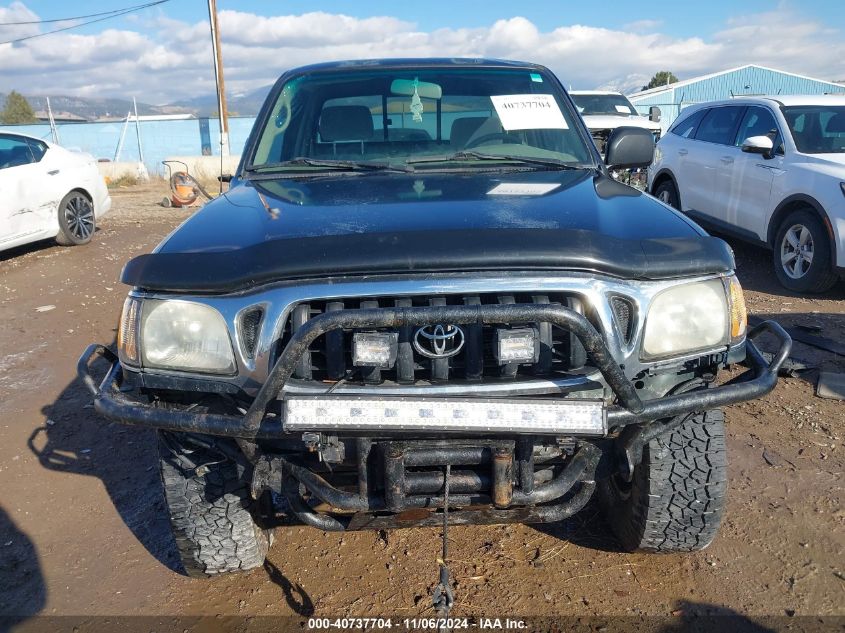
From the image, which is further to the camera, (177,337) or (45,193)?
(45,193)

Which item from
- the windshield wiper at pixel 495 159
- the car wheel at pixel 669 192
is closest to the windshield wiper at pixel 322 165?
the windshield wiper at pixel 495 159

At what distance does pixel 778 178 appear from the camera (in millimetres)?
6199

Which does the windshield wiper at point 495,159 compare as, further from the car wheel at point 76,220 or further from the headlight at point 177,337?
the car wheel at point 76,220

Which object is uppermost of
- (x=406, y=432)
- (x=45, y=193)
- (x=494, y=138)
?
(x=494, y=138)

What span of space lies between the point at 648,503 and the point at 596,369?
2.54 feet

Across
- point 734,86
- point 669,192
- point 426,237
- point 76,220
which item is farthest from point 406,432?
point 734,86

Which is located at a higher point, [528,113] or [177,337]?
[528,113]

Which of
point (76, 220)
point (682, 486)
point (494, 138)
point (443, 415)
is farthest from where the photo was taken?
point (76, 220)

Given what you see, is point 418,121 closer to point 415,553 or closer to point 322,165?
point 322,165

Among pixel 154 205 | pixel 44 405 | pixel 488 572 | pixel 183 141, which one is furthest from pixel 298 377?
pixel 183 141

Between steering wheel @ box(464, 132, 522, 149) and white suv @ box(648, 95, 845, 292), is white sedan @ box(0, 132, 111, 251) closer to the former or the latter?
steering wheel @ box(464, 132, 522, 149)

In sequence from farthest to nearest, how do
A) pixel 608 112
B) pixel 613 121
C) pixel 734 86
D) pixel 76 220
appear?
pixel 734 86
pixel 608 112
pixel 613 121
pixel 76 220

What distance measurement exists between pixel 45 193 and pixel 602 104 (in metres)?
10.1

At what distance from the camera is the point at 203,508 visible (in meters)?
2.36
